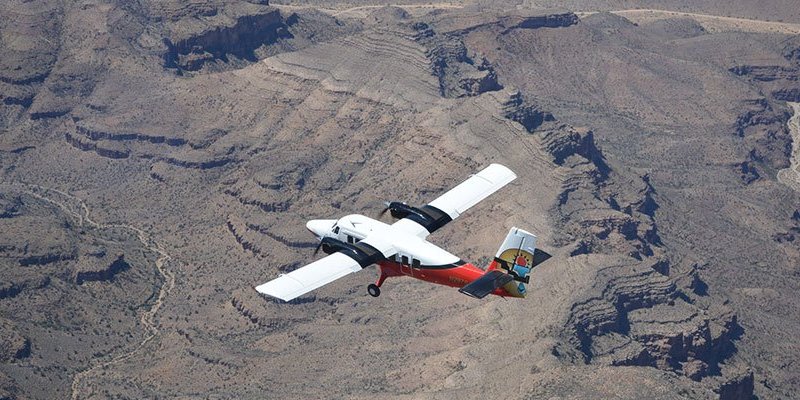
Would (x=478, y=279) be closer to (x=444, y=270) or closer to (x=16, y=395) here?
(x=444, y=270)

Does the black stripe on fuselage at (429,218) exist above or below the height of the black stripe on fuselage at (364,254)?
below

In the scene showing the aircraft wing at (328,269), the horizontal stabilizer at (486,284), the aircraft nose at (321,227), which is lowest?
the aircraft nose at (321,227)

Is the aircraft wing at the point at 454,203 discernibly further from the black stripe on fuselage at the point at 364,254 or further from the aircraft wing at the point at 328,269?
the black stripe on fuselage at the point at 364,254

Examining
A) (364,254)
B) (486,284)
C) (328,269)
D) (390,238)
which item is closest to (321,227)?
(390,238)

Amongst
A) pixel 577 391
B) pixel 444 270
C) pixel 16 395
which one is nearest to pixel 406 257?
pixel 444 270

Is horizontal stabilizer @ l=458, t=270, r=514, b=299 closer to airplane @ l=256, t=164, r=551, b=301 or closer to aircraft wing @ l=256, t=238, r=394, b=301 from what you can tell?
airplane @ l=256, t=164, r=551, b=301

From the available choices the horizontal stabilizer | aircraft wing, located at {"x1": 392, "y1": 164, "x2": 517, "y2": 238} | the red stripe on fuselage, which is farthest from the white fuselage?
the horizontal stabilizer

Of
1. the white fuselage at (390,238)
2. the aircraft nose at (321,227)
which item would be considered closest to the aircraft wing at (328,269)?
the white fuselage at (390,238)

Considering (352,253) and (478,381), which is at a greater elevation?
(352,253)
